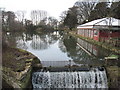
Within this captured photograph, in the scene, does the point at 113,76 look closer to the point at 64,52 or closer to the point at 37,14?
the point at 64,52

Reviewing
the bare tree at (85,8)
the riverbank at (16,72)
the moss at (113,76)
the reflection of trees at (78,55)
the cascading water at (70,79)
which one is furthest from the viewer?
the bare tree at (85,8)

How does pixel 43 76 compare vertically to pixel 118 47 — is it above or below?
below

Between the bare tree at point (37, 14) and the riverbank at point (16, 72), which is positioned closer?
the riverbank at point (16, 72)

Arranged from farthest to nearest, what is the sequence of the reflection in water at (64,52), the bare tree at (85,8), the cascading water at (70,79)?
the bare tree at (85,8), the reflection in water at (64,52), the cascading water at (70,79)

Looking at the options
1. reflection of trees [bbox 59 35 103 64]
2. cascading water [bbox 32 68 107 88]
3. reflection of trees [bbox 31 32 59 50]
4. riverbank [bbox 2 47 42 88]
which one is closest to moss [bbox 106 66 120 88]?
cascading water [bbox 32 68 107 88]

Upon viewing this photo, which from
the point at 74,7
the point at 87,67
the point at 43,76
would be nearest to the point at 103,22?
the point at 87,67

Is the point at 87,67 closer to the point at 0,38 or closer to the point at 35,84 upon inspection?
the point at 35,84

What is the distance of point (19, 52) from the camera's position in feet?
32.7

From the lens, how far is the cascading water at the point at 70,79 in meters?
7.61

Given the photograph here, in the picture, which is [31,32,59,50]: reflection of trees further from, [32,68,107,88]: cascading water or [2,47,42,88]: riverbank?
[32,68,107,88]: cascading water

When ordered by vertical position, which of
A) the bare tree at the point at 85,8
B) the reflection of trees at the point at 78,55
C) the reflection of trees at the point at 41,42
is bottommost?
the reflection of trees at the point at 78,55

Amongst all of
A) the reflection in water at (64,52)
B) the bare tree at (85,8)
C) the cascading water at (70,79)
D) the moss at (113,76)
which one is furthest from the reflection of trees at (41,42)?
the bare tree at (85,8)

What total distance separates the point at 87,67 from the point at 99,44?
8.33 metres

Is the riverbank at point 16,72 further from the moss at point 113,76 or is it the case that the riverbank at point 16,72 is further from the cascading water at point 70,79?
the moss at point 113,76
